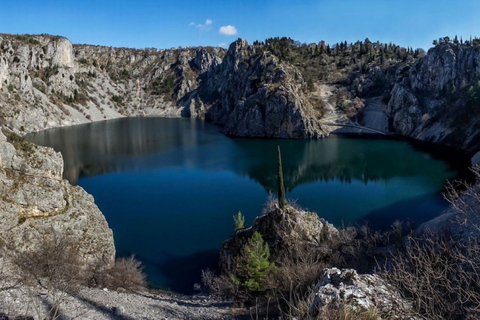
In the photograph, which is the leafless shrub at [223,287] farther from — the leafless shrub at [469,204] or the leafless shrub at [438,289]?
the leafless shrub at [469,204]

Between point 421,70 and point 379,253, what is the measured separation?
9343 centimetres

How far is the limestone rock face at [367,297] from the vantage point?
375 inches

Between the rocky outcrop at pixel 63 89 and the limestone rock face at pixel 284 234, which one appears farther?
the rocky outcrop at pixel 63 89

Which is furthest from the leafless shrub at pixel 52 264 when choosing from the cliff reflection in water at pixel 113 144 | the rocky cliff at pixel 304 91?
the rocky cliff at pixel 304 91

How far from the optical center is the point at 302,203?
46562mm

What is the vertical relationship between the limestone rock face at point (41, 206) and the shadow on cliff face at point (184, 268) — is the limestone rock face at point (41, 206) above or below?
above

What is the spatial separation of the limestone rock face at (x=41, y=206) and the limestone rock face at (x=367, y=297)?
22886 millimetres

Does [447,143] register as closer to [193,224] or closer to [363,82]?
[363,82]

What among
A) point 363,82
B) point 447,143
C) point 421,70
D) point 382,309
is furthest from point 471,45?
point 382,309

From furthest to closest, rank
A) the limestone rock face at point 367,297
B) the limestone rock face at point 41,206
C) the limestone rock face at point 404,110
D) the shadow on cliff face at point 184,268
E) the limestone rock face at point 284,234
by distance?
the limestone rock face at point 404,110, the shadow on cliff face at point 184,268, the limestone rock face at point 284,234, the limestone rock face at point 41,206, the limestone rock face at point 367,297

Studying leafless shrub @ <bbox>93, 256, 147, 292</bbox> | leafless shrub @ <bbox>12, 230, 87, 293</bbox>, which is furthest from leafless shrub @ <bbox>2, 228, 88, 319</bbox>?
leafless shrub @ <bbox>93, 256, 147, 292</bbox>

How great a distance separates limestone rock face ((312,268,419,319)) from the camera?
31.2ft

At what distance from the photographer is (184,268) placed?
31422 mm

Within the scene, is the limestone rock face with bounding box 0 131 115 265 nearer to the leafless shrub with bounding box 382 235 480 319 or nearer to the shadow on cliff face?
the shadow on cliff face
